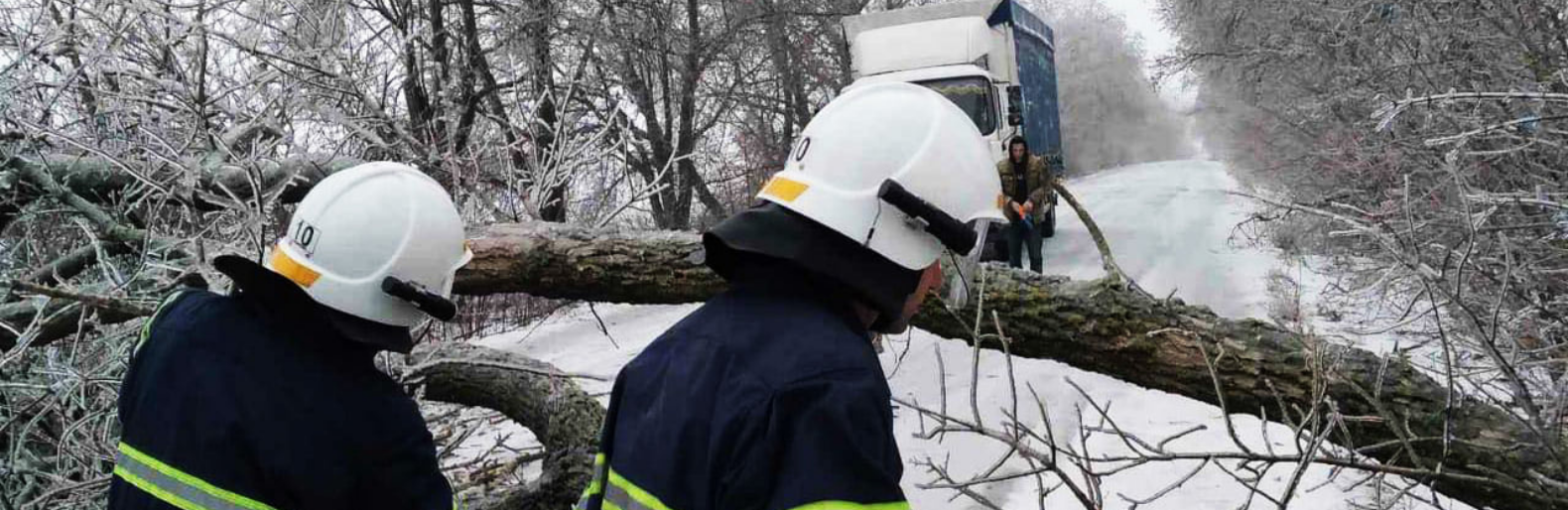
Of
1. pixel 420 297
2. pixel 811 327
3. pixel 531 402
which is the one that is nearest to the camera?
pixel 811 327

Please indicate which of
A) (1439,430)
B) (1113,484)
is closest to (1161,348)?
(1439,430)

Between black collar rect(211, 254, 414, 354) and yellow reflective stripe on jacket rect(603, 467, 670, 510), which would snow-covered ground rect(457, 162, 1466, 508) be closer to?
yellow reflective stripe on jacket rect(603, 467, 670, 510)

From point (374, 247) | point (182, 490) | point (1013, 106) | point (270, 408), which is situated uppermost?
point (1013, 106)

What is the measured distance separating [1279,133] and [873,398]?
1305 cm

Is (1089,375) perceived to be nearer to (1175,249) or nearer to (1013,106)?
(1013,106)

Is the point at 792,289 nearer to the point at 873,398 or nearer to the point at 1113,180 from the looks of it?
the point at 873,398

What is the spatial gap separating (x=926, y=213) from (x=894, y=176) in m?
0.09

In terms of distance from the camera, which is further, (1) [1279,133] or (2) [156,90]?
(1) [1279,133]

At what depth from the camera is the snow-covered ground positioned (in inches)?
180

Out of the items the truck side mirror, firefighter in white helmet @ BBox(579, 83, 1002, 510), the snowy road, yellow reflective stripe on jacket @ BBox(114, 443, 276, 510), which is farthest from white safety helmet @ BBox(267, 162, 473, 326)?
the truck side mirror

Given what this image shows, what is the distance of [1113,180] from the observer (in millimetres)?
27312

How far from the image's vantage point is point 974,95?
11109 mm

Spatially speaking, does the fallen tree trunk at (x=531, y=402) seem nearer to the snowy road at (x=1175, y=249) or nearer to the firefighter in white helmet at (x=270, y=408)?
the firefighter in white helmet at (x=270, y=408)

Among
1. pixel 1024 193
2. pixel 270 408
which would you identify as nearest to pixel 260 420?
pixel 270 408
